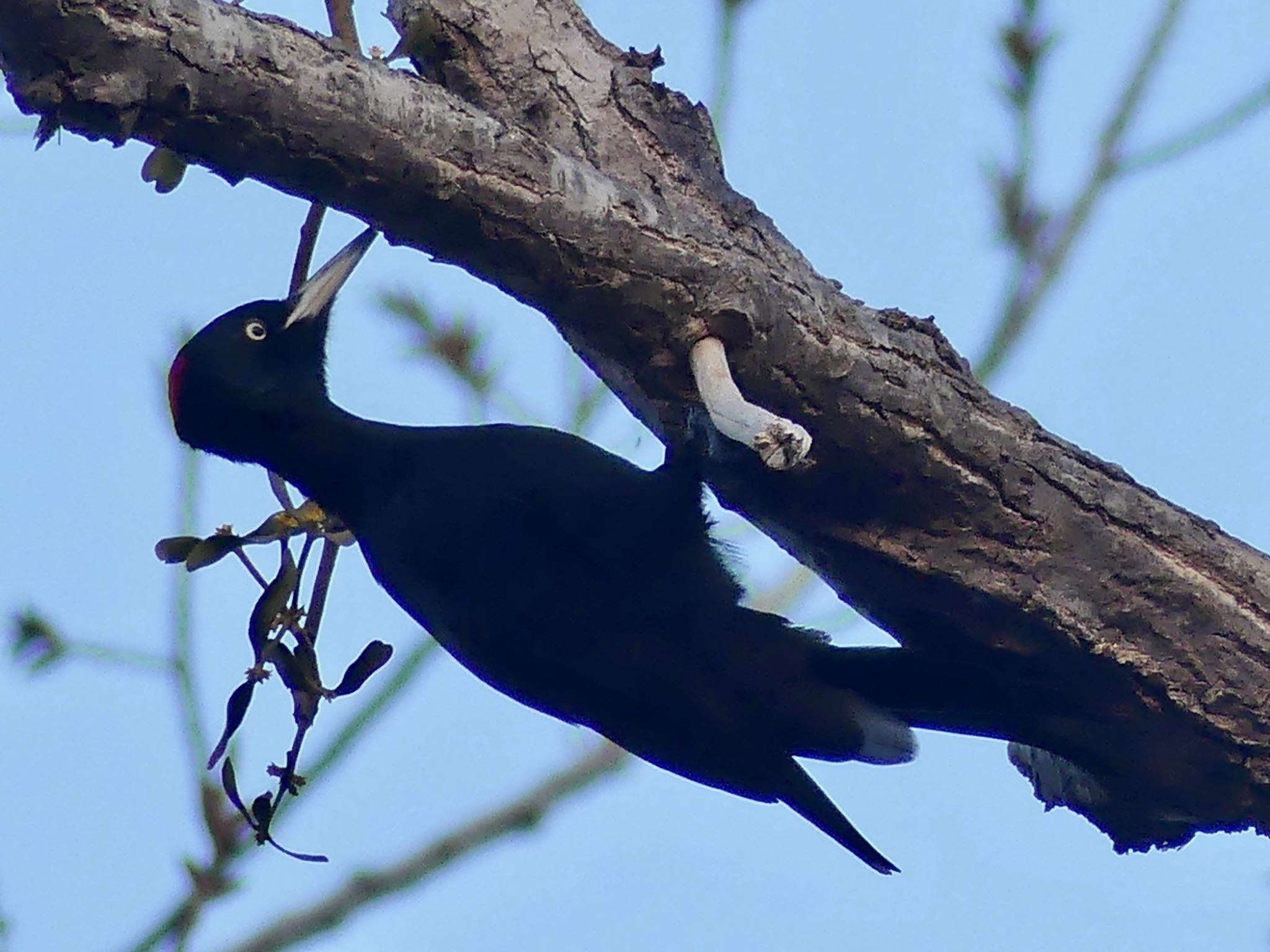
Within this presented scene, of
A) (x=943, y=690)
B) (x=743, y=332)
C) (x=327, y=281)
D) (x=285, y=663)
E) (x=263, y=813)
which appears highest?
(x=327, y=281)

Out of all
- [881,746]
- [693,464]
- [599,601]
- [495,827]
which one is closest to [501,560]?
[599,601]

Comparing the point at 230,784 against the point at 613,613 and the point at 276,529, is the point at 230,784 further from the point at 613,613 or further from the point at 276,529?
the point at 613,613

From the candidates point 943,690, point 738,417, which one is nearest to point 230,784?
point 738,417

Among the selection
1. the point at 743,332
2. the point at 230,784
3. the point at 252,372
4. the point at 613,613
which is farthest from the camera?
the point at 252,372

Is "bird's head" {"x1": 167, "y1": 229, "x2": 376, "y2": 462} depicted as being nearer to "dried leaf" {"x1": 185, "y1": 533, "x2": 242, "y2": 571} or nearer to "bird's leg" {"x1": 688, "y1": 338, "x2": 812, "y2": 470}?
"dried leaf" {"x1": 185, "y1": 533, "x2": 242, "y2": 571}

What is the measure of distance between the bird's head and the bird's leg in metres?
1.15

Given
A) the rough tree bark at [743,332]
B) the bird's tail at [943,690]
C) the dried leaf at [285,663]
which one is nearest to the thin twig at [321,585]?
the dried leaf at [285,663]

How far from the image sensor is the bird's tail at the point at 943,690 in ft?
11.3

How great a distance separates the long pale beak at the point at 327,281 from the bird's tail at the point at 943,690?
1409mm

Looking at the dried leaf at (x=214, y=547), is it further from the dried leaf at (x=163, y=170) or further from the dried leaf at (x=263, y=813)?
the dried leaf at (x=163, y=170)

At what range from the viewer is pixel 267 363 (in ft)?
12.3

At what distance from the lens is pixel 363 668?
9.34 feet

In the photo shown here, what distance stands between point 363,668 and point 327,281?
122 centimetres

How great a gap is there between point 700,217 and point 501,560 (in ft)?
2.87
